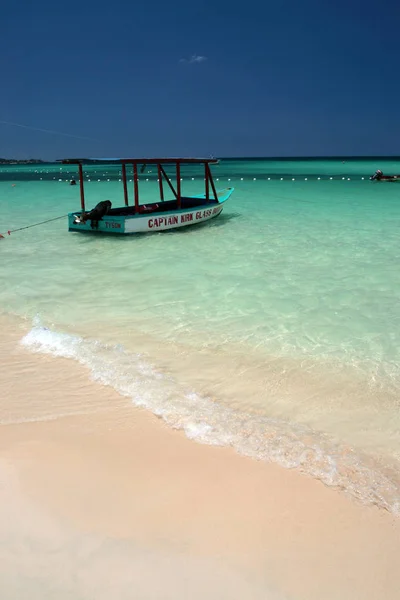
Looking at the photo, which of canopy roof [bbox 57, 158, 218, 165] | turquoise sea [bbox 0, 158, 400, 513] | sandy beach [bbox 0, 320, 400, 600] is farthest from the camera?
canopy roof [bbox 57, 158, 218, 165]

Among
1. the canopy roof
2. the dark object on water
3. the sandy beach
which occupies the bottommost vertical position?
the sandy beach

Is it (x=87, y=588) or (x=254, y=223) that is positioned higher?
(x=254, y=223)

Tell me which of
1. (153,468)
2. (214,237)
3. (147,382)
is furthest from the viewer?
(214,237)

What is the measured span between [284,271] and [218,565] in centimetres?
703

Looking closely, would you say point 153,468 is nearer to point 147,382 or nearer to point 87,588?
point 87,588

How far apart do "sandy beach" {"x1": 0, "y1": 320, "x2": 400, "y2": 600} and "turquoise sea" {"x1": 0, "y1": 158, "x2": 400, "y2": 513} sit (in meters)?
0.24

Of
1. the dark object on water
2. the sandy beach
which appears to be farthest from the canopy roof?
the sandy beach

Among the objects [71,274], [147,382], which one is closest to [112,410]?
[147,382]

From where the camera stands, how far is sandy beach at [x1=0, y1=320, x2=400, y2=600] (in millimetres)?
2211

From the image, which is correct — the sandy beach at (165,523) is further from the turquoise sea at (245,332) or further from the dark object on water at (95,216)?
the dark object on water at (95,216)

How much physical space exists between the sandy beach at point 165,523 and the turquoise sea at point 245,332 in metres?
0.24

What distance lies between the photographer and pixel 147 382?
173 inches

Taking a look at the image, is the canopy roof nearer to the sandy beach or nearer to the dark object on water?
the dark object on water

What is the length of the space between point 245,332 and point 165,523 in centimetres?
344
